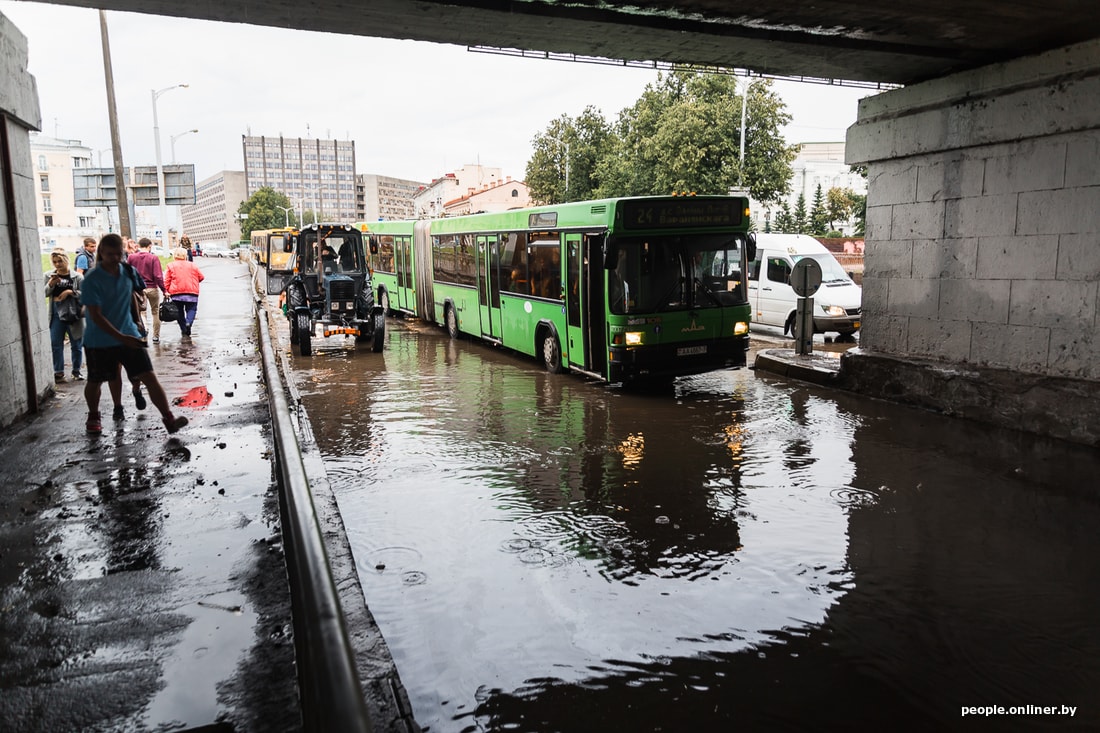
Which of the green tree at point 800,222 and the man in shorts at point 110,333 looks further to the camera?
the green tree at point 800,222

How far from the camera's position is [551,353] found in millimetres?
13781

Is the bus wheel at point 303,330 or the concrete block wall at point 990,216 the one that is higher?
the concrete block wall at point 990,216

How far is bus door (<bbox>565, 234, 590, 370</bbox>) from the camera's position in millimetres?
12195

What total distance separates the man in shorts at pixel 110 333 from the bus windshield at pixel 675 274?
611 centimetres

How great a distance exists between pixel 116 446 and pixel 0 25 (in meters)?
4.89

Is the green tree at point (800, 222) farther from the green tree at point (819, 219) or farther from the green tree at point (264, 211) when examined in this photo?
the green tree at point (264, 211)

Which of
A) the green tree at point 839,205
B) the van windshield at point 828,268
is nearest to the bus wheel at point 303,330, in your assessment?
the van windshield at point 828,268

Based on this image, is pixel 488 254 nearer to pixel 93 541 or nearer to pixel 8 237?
pixel 8 237

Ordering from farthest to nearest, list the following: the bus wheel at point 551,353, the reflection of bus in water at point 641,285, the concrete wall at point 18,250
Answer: the bus wheel at point 551,353 → the reflection of bus in water at point 641,285 → the concrete wall at point 18,250

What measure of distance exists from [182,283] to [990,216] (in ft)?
48.4

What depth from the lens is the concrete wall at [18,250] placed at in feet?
28.8

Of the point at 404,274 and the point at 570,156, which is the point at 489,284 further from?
the point at 570,156

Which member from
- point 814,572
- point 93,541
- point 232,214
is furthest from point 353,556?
point 232,214

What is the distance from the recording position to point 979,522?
20.6 feet
